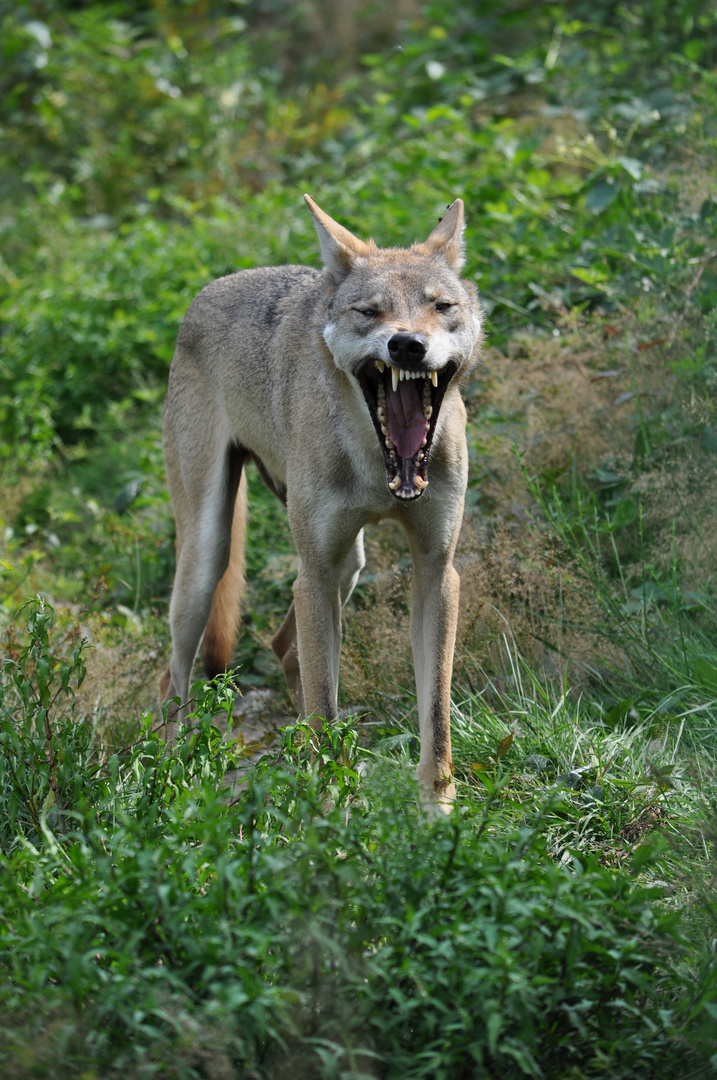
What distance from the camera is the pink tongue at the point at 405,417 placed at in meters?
3.78

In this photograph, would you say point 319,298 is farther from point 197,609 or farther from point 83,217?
point 83,217

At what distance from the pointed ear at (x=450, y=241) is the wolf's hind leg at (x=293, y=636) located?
1.31m

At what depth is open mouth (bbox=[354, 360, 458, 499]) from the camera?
3.76 m

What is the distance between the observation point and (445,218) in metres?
4.39

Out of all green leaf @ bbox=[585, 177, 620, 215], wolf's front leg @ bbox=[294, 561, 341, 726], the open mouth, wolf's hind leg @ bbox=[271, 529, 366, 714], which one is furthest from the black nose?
green leaf @ bbox=[585, 177, 620, 215]

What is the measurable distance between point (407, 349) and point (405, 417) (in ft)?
1.03

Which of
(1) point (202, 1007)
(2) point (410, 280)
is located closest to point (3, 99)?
(2) point (410, 280)

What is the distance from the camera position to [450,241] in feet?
13.9

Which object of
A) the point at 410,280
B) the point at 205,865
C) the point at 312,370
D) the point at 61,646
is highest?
the point at 410,280

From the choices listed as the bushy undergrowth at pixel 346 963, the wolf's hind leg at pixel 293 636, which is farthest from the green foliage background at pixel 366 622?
the wolf's hind leg at pixel 293 636

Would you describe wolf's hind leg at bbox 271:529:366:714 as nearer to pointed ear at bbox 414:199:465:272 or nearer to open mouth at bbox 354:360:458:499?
open mouth at bbox 354:360:458:499

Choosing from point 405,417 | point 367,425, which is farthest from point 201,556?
point 405,417

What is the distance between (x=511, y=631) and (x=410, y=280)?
165 cm

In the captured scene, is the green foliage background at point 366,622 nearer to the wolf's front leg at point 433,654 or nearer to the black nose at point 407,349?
the wolf's front leg at point 433,654
